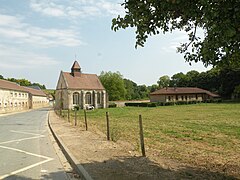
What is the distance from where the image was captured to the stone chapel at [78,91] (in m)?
64.4

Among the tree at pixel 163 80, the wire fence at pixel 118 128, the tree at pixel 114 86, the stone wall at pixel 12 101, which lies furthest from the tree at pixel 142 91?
the wire fence at pixel 118 128

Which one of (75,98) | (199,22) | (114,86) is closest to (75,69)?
(75,98)

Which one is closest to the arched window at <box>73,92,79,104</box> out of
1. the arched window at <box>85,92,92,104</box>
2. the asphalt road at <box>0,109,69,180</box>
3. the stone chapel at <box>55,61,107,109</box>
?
the stone chapel at <box>55,61,107,109</box>

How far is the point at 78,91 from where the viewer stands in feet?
217

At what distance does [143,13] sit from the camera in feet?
16.5

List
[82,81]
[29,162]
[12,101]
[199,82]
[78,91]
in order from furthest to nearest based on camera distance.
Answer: [199,82] < [82,81] < [78,91] < [12,101] < [29,162]

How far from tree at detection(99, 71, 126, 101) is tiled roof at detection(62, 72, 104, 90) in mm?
18184

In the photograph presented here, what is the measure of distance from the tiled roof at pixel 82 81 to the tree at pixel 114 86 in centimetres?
1818

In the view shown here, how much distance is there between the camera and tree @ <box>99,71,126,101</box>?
301ft

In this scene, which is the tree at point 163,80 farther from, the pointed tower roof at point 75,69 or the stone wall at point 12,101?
the stone wall at point 12,101

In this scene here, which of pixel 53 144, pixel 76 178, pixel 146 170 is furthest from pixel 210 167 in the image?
pixel 53 144

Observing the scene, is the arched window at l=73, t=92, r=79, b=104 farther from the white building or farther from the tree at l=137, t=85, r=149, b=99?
the tree at l=137, t=85, r=149, b=99

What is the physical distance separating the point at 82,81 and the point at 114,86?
24.3m

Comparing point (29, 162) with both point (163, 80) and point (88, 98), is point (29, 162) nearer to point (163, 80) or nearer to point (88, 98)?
point (88, 98)
